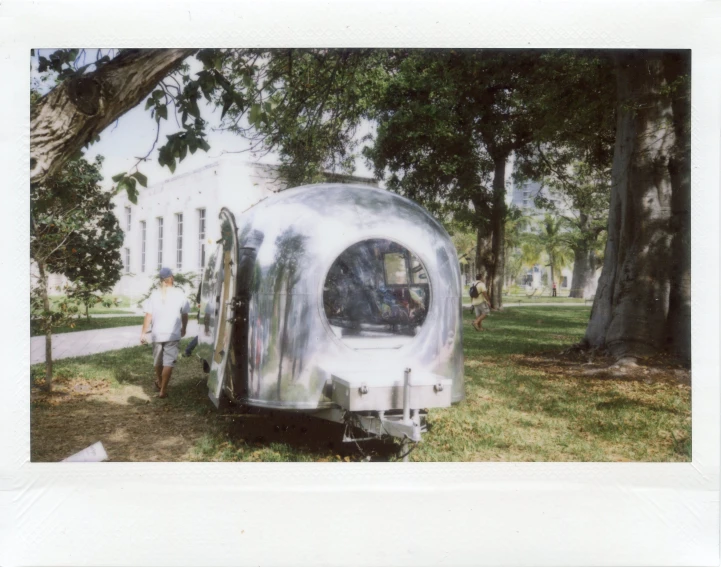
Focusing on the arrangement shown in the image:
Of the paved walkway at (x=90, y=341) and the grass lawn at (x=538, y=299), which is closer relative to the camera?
the paved walkway at (x=90, y=341)

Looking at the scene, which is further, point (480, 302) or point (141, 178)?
point (480, 302)

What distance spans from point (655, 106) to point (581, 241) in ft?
3.70

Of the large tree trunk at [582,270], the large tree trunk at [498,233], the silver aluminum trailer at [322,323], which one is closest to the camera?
the silver aluminum trailer at [322,323]

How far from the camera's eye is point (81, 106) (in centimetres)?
258

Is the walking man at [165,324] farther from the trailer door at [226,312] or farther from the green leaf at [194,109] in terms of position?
the green leaf at [194,109]

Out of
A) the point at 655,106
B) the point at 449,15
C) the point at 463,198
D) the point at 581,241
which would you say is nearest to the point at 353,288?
the point at 463,198

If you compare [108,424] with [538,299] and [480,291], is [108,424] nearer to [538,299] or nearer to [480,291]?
[480,291]

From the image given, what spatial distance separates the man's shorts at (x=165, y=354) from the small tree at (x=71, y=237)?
552 mm

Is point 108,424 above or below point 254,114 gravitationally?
below

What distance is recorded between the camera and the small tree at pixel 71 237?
3348mm

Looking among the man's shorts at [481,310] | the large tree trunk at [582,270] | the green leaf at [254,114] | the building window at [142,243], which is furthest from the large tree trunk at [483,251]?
the building window at [142,243]

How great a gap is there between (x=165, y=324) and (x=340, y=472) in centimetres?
160

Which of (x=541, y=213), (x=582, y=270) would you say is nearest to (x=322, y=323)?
(x=541, y=213)

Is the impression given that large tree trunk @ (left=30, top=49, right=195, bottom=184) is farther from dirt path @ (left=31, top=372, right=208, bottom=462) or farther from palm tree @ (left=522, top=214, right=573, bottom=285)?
palm tree @ (left=522, top=214, right=573, bottom=285)
